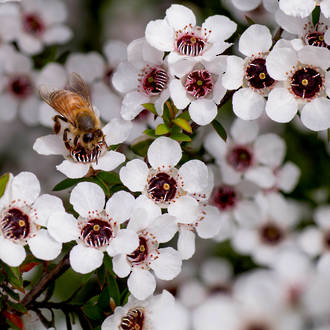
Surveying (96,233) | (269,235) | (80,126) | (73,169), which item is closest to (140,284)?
(96,233)

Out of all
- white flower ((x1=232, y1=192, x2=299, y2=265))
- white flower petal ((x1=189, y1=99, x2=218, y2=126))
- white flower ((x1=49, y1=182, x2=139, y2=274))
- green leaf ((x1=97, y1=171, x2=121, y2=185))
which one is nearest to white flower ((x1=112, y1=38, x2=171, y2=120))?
white flower petal ((x1=189, y1=99, x2=218, y2=126))

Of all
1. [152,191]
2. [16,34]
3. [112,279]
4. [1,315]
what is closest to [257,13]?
[16,34]

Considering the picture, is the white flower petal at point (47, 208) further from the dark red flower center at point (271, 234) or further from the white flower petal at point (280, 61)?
the dark red flower center at point (271, 234)

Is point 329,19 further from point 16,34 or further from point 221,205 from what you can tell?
point 16,34

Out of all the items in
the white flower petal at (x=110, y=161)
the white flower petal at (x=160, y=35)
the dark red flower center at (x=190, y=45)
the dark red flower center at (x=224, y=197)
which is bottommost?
the dark red flower center at (x=224, y=197)

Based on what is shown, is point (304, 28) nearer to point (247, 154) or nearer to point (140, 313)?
point (247, 154)

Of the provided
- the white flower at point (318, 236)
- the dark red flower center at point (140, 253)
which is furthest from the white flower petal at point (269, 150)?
the dark red flower center at point (140, 253)
